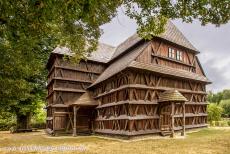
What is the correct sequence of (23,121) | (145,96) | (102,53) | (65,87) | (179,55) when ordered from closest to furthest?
(145,96) → (179,55) → (65,87) → (102,53) → (23,121)

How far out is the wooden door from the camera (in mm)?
22130

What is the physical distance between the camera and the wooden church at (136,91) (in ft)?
66.9

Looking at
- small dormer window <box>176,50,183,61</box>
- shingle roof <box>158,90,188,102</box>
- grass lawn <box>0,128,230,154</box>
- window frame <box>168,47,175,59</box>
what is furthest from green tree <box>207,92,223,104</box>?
grass lawn <box>0,128,230,154</box>

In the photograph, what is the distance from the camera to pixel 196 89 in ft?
88.3

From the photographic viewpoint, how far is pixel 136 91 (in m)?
20.4

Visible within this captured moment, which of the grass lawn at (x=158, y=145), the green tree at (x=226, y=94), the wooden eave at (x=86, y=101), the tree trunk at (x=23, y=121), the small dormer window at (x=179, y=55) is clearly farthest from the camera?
the green tree at (x=226, y=94)

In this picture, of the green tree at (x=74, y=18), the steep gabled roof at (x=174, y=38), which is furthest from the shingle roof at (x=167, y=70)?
the green tree at (x=74, y=18)

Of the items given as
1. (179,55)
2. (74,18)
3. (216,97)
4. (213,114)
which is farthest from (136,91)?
(216,97)

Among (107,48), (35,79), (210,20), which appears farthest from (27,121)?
(210,20)

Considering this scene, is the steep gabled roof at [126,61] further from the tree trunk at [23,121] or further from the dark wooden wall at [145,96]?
the tree trunk at [23,121]

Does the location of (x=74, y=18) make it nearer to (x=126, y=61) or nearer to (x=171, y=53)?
(x=126, y=61)

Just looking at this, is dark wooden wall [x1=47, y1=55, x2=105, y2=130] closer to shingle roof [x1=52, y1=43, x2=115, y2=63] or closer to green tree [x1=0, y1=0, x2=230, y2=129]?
shingle roof [x1=52, y1=43, x2=115, y2=63]

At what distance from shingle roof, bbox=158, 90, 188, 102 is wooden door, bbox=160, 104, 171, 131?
2.94 feet

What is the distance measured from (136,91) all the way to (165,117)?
182 inches
